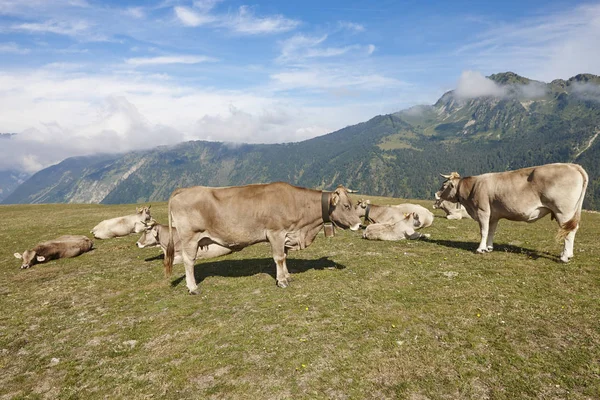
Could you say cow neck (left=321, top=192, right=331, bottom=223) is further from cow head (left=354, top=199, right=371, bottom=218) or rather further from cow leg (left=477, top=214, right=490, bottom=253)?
cow head (left=354, top=199, right=371, bottom=218)

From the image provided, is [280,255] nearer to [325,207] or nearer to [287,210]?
[287,210]

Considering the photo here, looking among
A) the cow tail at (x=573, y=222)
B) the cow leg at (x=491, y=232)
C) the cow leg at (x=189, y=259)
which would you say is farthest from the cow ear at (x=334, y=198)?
the cow tail at (x=573, y=222)

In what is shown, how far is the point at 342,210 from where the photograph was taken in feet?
41.2

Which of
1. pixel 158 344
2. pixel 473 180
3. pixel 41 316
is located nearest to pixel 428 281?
pixel 473 180

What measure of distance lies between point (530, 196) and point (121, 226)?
2749 cm

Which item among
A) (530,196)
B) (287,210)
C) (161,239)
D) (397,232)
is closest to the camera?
(287,210)

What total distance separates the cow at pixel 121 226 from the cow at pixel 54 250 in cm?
505

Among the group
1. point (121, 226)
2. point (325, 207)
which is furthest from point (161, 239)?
point (121, 226)

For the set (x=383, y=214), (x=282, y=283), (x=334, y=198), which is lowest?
(x=282, y=283)

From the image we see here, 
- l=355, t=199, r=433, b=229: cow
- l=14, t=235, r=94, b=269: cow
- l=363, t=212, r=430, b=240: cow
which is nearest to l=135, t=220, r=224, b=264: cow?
l=14, t=235, r=94, b=269: cow

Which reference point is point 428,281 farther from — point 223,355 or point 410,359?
point 223,355

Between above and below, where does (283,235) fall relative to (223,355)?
above

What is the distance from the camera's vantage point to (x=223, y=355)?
7.65 m

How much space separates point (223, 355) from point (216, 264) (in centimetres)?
854
